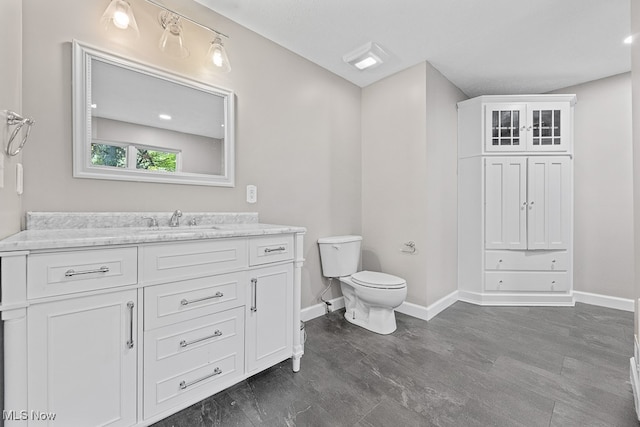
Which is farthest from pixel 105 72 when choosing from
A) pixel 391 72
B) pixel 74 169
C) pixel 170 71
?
pixel 391 72

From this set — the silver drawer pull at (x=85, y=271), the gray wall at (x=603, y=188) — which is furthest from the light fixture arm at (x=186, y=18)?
the gray wall at (x=603, y=188)

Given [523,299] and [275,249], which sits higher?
[275,249]

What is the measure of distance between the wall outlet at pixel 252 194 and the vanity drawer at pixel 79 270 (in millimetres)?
1021

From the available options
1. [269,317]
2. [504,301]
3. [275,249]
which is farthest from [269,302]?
[504,301]

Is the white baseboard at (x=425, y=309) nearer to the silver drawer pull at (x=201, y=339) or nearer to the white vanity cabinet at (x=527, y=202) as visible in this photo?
Answer: the white vanity cabinet at (x=527, y=202)

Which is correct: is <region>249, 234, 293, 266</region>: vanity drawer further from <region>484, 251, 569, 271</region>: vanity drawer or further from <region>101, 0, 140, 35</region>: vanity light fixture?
<region>484, 251, 569, 271</region>: vanity drawer

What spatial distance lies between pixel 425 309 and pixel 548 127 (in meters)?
2.26

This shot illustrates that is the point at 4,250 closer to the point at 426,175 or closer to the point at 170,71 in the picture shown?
the point at 170,71

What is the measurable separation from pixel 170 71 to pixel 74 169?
2.62 feet

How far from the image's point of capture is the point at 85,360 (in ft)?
3.36

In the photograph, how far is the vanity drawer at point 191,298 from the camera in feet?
3.87

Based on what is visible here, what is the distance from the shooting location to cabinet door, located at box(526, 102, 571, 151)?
280 centimetres

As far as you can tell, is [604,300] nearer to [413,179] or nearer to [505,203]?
[505,203]

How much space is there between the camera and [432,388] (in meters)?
1.56
